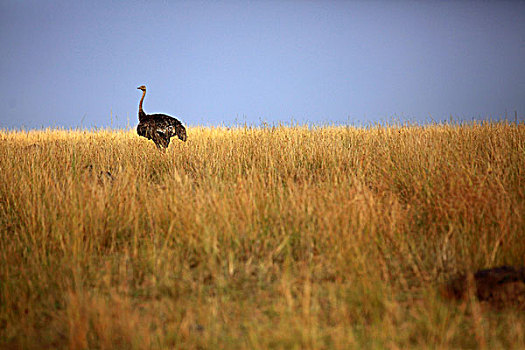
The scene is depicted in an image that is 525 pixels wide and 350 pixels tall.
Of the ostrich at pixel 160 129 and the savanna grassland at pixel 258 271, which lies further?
the ostrich at pixel 160 129

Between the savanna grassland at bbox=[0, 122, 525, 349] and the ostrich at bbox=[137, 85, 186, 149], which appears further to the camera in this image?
the ostrich at bbox=[137, 85, 186, 149]

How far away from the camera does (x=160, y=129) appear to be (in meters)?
9.48

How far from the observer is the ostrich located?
9.48 metres

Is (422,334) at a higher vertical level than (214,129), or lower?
lower

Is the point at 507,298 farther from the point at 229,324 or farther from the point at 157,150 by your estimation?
the point at 157,150

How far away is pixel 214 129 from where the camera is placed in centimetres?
1620

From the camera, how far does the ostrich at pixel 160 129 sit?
9484 millimetres

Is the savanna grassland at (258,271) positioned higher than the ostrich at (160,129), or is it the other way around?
the ostrich at (160,129)

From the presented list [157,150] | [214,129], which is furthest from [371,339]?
[214,129]

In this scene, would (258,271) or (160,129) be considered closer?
(258,271)

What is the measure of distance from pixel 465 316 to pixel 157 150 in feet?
25.4

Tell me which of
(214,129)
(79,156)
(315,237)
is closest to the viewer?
(315,237)

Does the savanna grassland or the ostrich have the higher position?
the ostrich

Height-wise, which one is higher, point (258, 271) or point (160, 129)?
point (160, 129)
